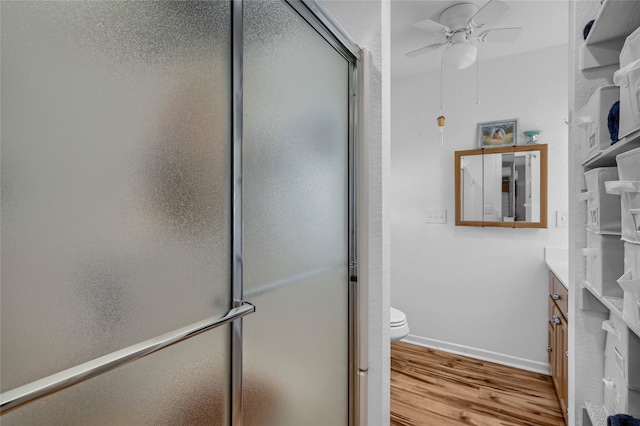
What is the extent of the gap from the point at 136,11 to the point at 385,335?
53.0 inches

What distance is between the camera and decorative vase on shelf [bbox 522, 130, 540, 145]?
8.87ft

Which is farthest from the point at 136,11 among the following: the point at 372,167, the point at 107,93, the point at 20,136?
the point at 372,167

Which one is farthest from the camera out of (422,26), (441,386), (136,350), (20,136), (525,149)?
(525,149)

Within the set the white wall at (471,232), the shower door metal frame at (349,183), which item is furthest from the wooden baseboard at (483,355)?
the shower door metal frame at (349,183)

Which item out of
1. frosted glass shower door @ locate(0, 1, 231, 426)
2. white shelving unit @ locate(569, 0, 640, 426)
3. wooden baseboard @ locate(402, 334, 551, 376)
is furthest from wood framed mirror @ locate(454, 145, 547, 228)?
frosted glass shower door @ locate(0, 1, 231, 426)

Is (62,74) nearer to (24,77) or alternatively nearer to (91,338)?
(24,77)

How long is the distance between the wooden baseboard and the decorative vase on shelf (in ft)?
5.73

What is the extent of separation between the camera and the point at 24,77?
434mm

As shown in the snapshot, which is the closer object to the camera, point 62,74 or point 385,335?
point 62,74

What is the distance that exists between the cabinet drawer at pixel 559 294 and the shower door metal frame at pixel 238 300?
4.64 feet

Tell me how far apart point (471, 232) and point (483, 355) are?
3.44ft

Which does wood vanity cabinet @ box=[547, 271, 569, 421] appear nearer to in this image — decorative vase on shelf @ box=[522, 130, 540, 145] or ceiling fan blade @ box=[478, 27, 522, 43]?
decorative vase on shelf @ box=[522, 130, 540, 145]

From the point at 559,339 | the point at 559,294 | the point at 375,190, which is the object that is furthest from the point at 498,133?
the point at 375,190

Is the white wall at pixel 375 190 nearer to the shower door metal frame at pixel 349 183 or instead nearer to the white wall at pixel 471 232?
the shower door metal frame at pixel 349 183
